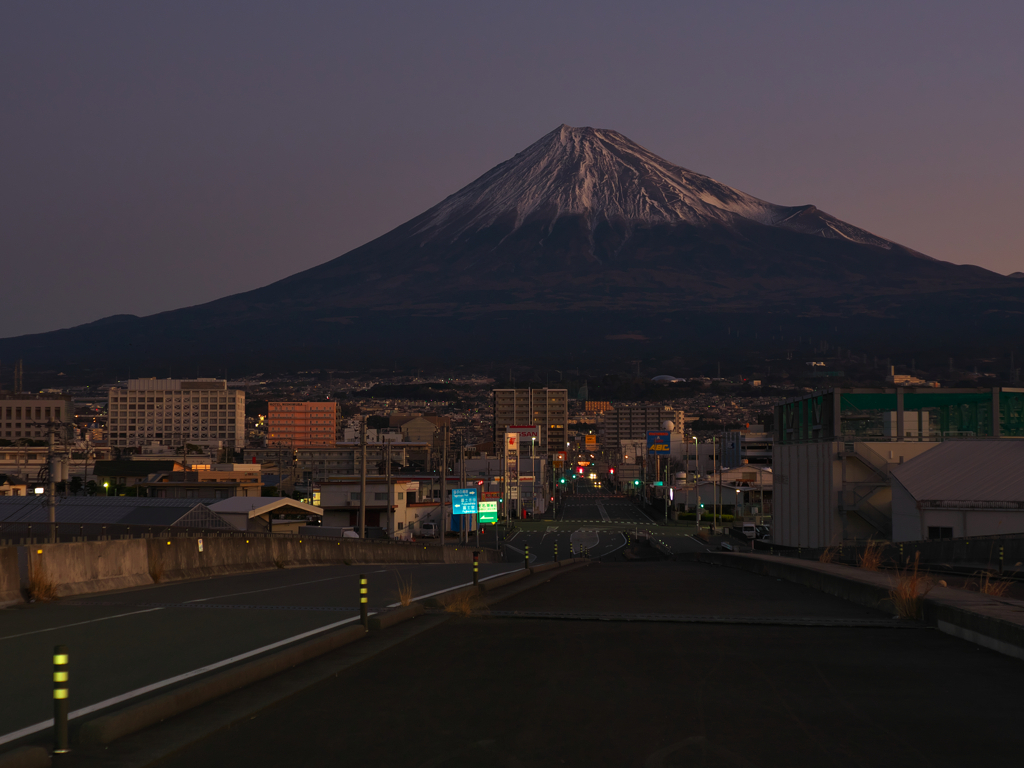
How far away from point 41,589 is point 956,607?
12845mm

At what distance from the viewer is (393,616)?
13.2 metres

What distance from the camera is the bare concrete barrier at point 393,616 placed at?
1262cm

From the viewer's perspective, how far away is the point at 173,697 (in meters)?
8.00

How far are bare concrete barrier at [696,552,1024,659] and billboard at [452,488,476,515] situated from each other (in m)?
47.3

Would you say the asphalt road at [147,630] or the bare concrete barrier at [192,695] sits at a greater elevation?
the bare concrete barrier at [192,695]

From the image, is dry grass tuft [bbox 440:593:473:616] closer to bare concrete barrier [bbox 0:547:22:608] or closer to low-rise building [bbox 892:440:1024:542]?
bare concrete barrier [bbox 0:547:22:608]

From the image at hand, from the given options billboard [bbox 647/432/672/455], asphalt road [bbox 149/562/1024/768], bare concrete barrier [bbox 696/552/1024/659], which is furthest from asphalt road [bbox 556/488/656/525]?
asphalt road [bbox 149/562/1024/768]

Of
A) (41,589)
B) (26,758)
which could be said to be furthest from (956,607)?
(41,589)

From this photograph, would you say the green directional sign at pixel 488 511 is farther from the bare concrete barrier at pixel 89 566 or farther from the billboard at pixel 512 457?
the bare concrete barrier at pixel 89 566

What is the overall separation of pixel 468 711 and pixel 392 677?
5.18 feet

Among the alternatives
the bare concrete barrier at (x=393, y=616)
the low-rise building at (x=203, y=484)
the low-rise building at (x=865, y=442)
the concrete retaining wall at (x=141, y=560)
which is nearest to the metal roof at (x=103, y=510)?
the low-rise building at (x=203, y=484)

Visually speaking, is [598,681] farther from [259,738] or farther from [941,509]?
[941,509]

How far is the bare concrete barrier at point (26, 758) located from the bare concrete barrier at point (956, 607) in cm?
899

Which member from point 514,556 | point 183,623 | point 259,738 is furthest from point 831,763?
point 514,556
